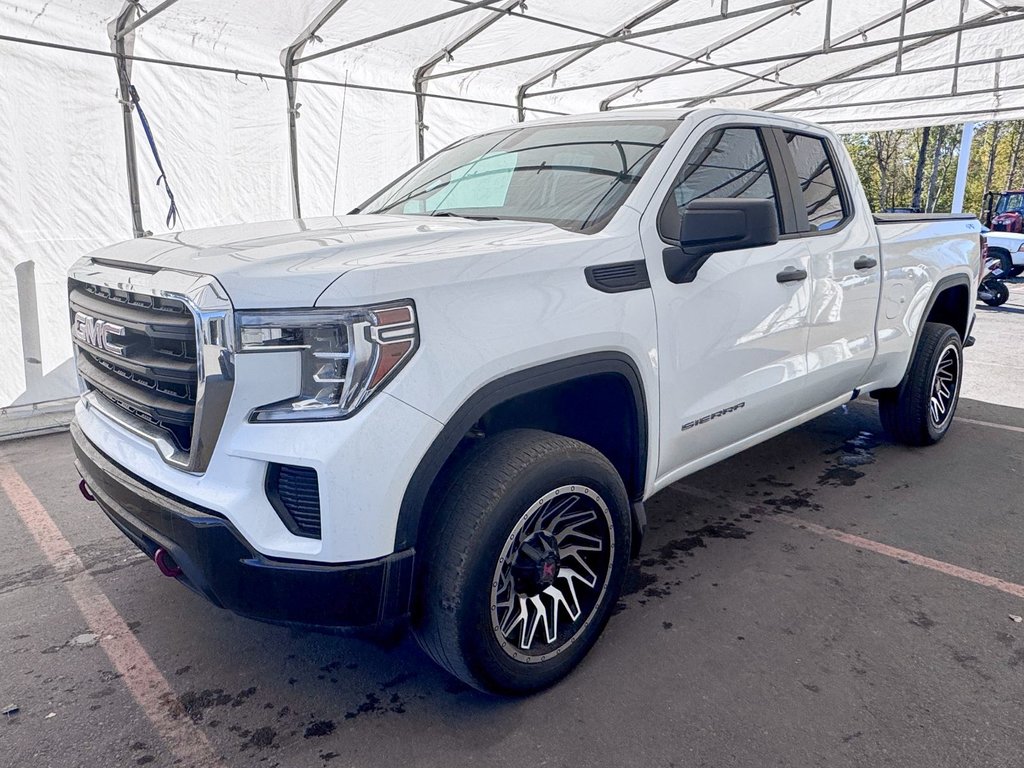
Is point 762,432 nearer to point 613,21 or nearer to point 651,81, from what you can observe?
point 613,21

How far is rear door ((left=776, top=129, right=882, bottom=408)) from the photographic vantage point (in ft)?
11.4

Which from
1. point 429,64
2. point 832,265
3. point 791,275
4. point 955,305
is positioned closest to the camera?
point 791,275

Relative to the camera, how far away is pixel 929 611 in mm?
2865

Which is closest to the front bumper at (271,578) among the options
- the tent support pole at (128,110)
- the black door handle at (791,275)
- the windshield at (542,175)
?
the windshield at (542,175)

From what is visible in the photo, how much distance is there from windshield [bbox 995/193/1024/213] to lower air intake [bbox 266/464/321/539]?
24.1 metres

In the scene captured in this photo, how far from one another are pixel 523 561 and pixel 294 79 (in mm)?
7119

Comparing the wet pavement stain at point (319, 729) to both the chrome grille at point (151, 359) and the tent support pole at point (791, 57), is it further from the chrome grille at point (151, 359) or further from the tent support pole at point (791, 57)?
the tent support pole at point (791, 57)

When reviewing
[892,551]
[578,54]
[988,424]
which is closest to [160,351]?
[892,551]

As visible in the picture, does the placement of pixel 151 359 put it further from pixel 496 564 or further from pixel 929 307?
pixel 929 307

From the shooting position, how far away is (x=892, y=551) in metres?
3.38

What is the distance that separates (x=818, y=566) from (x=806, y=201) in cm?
167

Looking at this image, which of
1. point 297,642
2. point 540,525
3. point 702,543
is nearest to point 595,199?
point 540,525

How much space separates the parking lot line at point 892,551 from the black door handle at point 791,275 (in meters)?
1.22

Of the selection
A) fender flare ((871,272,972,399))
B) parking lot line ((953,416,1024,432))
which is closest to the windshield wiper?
fender flare ((871,272,972,399))
